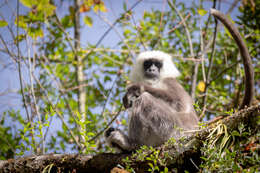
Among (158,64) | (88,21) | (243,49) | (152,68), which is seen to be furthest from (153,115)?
(88,21)

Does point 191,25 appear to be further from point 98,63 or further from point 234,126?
point 234,126

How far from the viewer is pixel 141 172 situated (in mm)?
3402

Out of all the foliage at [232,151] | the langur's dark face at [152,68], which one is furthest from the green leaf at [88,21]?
the foliage at [232,151]

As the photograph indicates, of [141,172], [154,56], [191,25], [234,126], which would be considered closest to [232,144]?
[234,126]

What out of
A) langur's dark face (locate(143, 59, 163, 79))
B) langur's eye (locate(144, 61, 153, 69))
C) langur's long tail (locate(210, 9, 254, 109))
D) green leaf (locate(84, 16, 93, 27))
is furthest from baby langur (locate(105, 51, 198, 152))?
green leaf (locate(84, 16, 93, 27))

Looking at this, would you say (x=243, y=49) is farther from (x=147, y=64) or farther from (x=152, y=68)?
(x=147, y=64)

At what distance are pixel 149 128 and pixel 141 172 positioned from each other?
77cm

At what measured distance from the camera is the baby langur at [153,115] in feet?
13.3

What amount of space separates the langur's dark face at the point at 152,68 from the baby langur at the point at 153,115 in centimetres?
5

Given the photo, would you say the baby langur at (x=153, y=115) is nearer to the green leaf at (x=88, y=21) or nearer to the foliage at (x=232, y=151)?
the foliage at (x=232, y=151)

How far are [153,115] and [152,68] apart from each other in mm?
1245

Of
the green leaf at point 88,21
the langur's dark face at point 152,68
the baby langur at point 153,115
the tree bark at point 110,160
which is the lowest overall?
the tree bark at point 110,160

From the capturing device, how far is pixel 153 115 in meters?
4.07

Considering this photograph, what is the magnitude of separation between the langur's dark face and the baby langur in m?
0.05
